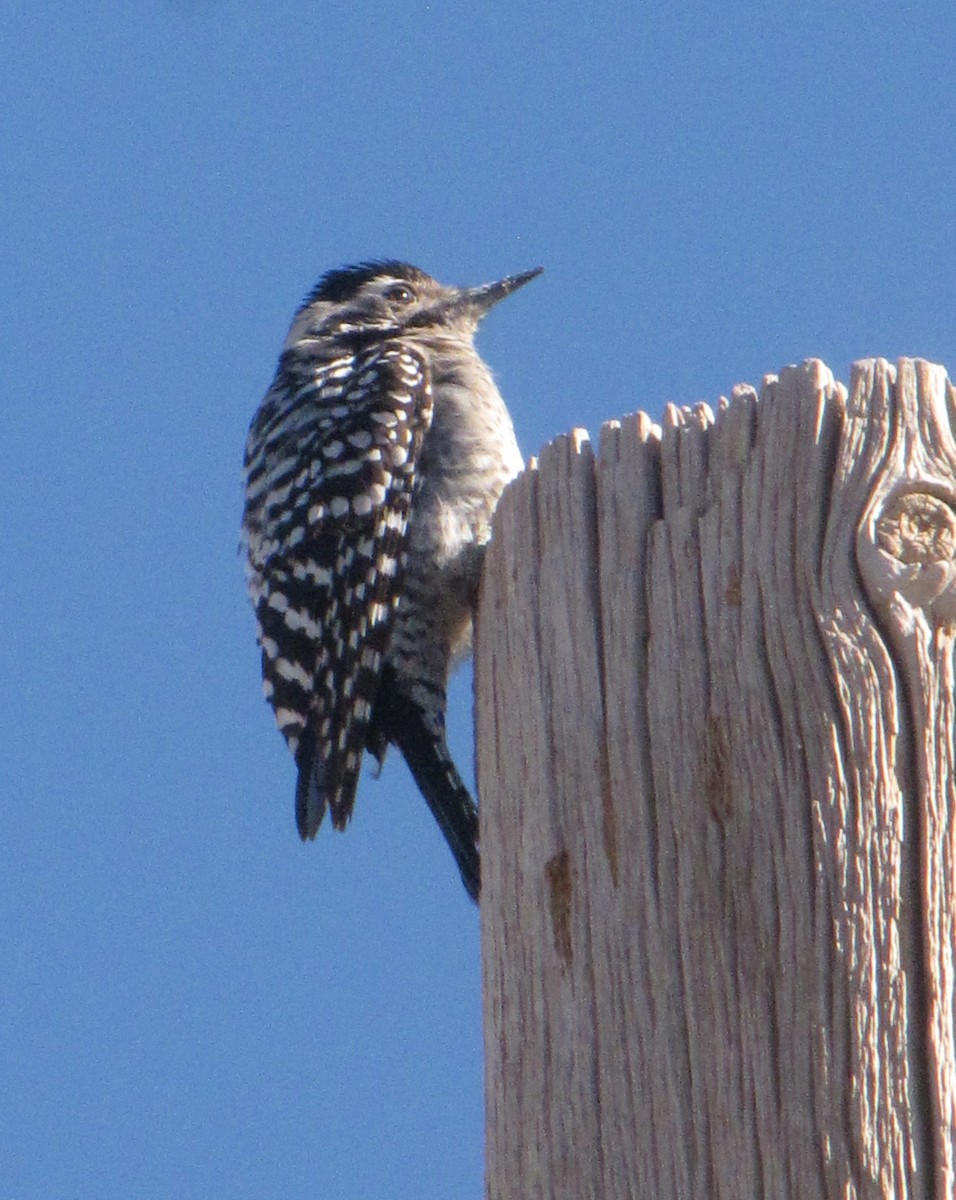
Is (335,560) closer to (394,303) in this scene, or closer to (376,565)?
(376,565)

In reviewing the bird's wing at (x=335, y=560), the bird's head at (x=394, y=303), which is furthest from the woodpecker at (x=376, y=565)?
the bird's head at (x=394, y=303)

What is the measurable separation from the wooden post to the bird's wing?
2320 mm

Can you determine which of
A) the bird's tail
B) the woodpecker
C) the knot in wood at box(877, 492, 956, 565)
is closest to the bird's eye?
the woodpecker

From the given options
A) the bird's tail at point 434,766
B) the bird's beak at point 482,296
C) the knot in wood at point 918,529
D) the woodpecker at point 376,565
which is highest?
the bird's beak at point 482,296

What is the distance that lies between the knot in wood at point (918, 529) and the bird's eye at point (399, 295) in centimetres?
475

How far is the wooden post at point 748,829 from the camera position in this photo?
1996 mm

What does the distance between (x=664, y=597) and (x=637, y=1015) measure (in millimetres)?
539

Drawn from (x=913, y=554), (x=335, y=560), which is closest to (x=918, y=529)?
(x=913, y=554)

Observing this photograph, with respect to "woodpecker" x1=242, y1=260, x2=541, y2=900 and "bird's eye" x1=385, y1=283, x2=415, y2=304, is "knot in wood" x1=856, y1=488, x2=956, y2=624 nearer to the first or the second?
"woodpecker" x1=242, y1=260, x2=541, y2=900

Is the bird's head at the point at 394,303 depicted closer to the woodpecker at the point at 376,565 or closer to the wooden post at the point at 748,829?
the woodpecker at the point at 376,565

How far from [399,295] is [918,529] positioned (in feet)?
15.7

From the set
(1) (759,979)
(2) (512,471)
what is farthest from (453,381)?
(1) (759,979)

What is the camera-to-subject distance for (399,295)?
6.77 metres

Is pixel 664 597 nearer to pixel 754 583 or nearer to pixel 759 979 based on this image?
pixel 754 583
